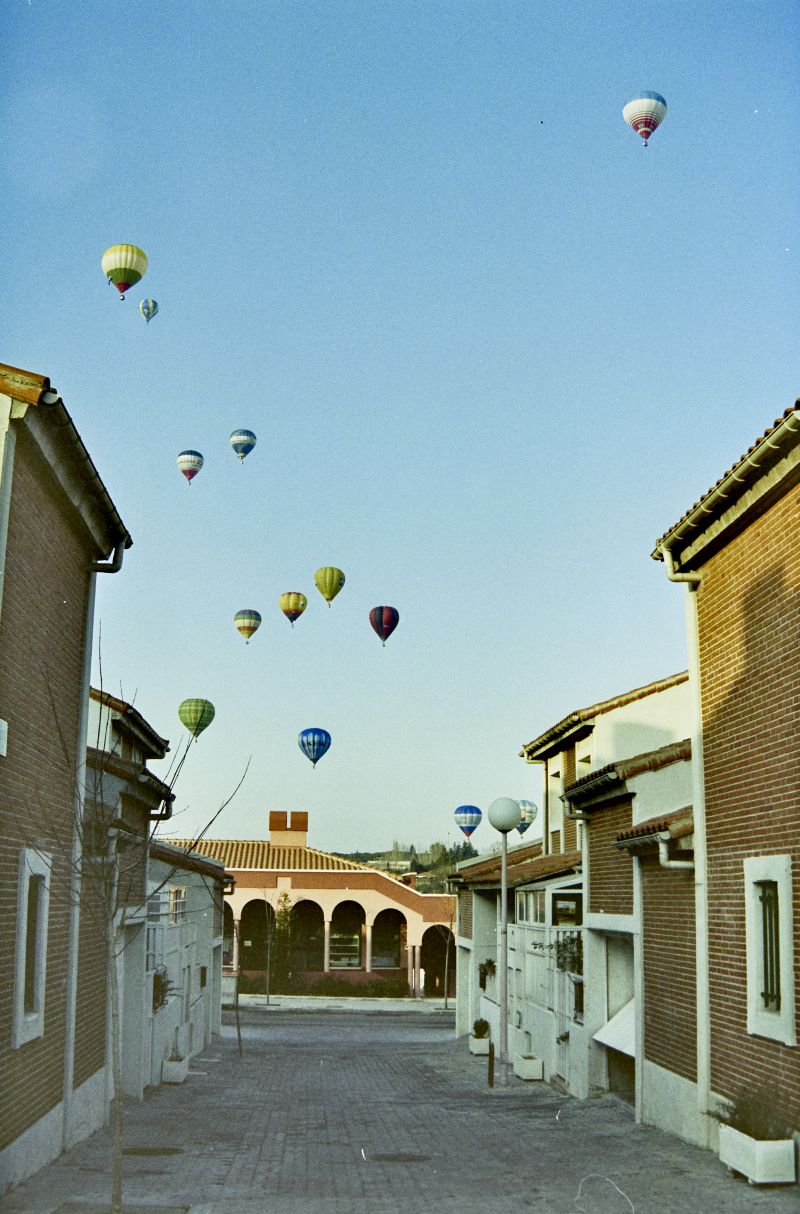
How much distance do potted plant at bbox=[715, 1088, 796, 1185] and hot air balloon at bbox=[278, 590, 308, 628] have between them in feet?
77.7

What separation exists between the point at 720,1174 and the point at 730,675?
17.0 ft

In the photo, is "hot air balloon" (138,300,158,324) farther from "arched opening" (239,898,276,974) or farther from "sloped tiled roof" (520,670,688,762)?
"arched opening" (239,898,276,974)

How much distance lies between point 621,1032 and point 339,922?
44421 millimetres

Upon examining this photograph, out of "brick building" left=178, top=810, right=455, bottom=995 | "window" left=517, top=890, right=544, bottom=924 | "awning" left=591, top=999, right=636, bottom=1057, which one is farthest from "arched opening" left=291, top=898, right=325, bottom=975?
"awning" left=591, top=999, right=636, bottom=1057

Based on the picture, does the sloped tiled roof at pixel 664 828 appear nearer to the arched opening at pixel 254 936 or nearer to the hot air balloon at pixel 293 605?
the hot air balloon at pixel 293 605

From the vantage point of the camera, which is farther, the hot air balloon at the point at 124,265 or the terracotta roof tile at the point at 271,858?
the terracotta roof tile at the point at 271,858

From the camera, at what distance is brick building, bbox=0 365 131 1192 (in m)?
11.7

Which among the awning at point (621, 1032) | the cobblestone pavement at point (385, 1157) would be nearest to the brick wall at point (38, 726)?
the cobblestone pavement at point (385, 1157)

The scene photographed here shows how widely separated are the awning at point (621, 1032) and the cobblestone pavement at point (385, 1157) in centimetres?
97

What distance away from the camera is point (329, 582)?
33562mm

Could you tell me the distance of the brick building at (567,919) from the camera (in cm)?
2059

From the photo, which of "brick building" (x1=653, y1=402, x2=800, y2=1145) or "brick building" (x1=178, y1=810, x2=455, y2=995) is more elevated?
"brick building" (x1=653, y1=402, x2=800, y2=1145)

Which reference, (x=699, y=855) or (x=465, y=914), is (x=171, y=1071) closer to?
(x=699, y=855)

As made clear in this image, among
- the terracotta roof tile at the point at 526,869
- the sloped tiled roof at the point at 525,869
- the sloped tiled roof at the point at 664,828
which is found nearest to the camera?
the sloped tiled roof at the point at 664,828
